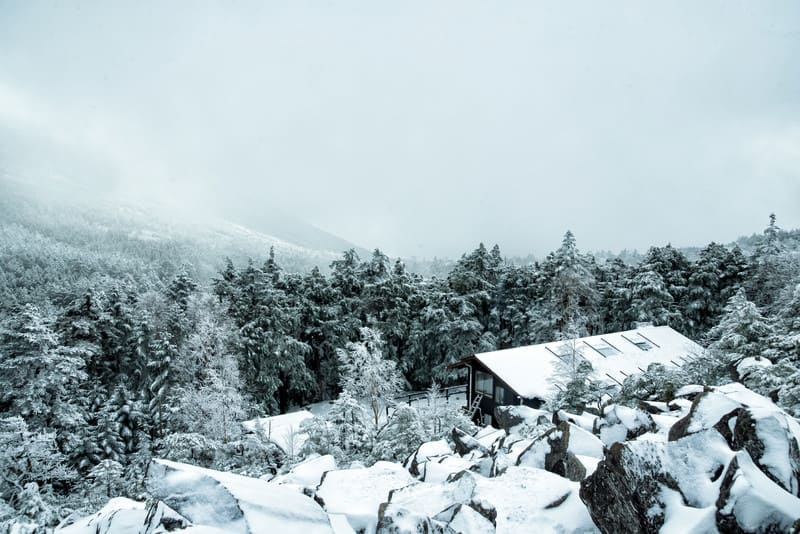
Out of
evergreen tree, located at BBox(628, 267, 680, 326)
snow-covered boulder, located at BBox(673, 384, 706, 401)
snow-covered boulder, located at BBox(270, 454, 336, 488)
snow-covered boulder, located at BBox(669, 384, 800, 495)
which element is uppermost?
evergreen tree, located at BBox(628, 267, 680, 326)

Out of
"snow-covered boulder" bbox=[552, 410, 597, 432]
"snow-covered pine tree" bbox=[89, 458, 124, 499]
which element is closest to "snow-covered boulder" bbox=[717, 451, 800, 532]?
"snow-covered boulder" bbox=[552, 410, 597, 432]

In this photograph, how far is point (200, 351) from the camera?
957 inches

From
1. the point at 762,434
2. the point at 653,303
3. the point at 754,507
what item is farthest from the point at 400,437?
the point at 653,303

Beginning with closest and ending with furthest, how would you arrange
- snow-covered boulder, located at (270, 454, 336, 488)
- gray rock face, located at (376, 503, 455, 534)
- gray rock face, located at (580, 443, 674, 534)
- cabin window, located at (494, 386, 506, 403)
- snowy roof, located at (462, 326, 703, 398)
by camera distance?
1. gray rock face, located at (580, 443, 674, 534)
2. gray rock face, located at (376, 503, 455, 534)
3. snow-covered boulder, located at (270, 454, 336, 488)
4. snowy roof, located at (462, 326, 703, 398)
5. cabin window, located at (494, 386, 506, 403)

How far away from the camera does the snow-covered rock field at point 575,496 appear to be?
13.7 feet

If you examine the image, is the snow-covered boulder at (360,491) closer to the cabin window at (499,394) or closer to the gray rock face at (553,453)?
the gray rock face at (553,453)

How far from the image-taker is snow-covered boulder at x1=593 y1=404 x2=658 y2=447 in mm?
7781

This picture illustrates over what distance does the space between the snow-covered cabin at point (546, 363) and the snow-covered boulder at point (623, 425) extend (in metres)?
11.0

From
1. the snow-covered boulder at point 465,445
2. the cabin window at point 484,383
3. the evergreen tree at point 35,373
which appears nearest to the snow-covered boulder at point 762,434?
the snow-covered boulder at point 465,445

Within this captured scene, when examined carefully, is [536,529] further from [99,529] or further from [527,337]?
[527,337]

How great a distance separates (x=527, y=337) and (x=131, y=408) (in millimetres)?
30542

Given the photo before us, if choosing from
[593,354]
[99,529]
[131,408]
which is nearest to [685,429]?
[99,529]

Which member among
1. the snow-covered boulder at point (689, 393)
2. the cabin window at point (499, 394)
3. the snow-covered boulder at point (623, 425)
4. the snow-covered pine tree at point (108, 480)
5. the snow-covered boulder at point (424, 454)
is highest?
the snow-covered boulder at point (689, 393)

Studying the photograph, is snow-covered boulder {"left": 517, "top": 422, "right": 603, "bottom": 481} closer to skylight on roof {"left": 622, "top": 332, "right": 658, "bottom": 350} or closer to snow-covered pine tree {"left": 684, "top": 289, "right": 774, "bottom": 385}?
snow-covered pine tree {"left": 684, "top": 289, "right": 774, "bottom": 385}
